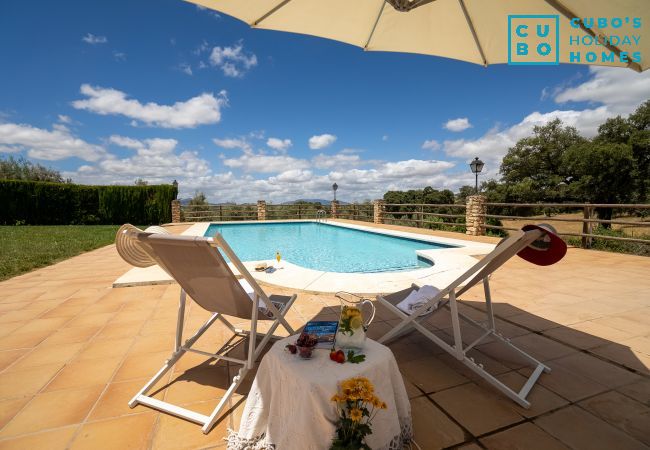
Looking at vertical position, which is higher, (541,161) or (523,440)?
(541,161)

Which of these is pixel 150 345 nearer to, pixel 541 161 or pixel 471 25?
pixel 471 25

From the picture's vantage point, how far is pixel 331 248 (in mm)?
8945

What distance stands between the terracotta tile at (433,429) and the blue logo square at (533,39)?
3.03m

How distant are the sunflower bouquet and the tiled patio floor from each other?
19.4 inches

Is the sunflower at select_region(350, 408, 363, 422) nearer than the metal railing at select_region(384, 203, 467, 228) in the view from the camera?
Yes

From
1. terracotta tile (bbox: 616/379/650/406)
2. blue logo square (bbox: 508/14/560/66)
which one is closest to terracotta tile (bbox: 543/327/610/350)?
terracotta tile (bbox: 616/379/650/406)

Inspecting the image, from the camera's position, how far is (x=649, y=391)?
1.64 m

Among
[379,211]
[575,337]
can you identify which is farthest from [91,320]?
[379,211]

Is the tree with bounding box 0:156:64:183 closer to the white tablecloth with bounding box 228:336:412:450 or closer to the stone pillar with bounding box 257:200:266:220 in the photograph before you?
the stone pillar with bounding box 257:200:266:220

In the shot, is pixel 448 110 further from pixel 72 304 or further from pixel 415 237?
pixel 72 304

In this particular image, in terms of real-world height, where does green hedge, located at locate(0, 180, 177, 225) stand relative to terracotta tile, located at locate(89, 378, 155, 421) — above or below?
above

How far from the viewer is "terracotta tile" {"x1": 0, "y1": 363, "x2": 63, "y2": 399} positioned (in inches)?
67.6

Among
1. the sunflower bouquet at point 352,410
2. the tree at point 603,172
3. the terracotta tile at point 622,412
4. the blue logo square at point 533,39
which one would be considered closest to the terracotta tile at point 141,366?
the sunflower bouquet at point 352,410

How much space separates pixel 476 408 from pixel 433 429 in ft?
1.05
